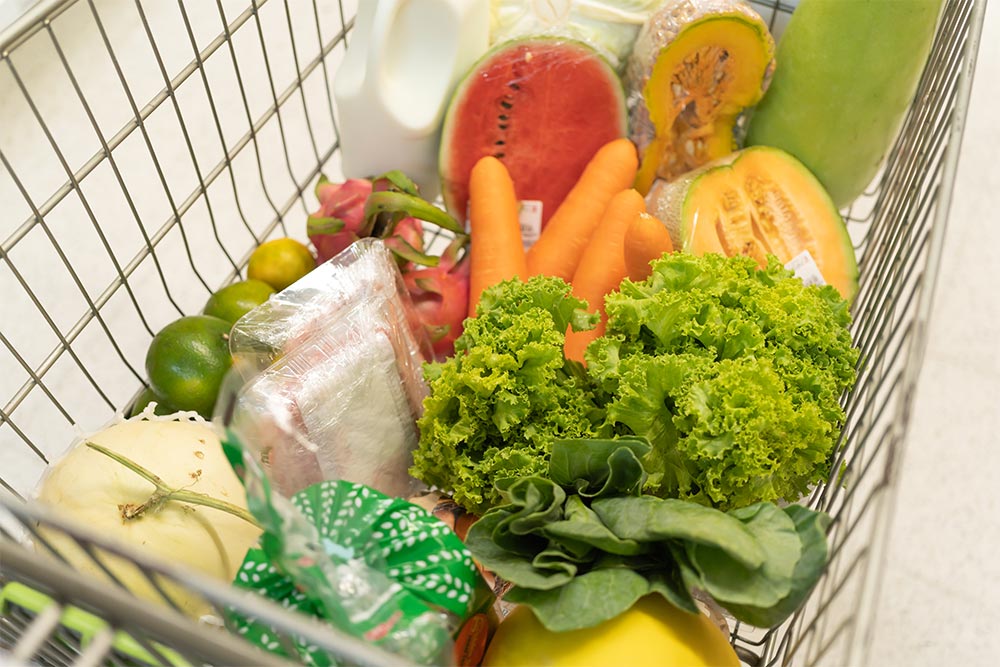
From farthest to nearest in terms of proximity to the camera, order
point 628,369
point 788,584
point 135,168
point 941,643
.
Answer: point 135,168 → point 941,643 → point 628,369 → point 788,584

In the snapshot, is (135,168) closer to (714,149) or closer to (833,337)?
(714,149)

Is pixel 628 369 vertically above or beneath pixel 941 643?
above

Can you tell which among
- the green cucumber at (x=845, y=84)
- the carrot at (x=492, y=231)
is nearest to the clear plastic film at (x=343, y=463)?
the carrot at (x=492, y=231)

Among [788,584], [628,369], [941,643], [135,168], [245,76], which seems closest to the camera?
[788,584]

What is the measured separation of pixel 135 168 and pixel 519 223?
0.77m


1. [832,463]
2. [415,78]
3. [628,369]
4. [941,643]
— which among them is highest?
[415,78]

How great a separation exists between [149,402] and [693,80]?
0.68 meters

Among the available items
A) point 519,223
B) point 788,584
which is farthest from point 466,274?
point 788,584

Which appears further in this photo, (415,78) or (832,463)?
(415,78)

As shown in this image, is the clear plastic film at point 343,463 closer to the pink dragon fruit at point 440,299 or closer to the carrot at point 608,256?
the pink dragon fruit at point 440,299

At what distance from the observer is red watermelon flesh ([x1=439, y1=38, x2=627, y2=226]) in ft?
3.32

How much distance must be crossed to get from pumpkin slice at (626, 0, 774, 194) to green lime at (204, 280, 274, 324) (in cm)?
47

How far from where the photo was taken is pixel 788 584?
53cm

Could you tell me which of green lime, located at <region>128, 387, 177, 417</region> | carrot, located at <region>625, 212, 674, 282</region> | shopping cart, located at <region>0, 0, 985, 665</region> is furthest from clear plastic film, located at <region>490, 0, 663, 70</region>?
green lime, located at <region>128, 387, 177, 417</region>
